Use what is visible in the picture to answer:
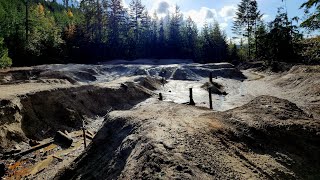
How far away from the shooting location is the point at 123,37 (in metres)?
83.6

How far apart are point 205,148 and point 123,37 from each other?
261ft

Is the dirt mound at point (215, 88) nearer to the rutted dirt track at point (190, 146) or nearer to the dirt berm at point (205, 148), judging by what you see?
the rutted dirt track at point (190, 146)

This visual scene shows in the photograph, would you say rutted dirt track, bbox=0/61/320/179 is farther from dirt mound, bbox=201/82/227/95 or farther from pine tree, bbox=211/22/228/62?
pine tree, bbox=211/22/228/62

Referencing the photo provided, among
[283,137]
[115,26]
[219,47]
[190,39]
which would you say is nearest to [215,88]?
[283,137]

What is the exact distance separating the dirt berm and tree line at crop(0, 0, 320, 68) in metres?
38.0

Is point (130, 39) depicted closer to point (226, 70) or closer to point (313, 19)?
point (226, 70)

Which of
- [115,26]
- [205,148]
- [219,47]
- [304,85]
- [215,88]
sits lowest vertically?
[215,88]

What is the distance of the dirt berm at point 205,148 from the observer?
6.31m

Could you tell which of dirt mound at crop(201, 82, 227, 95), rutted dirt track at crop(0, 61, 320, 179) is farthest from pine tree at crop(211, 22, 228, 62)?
rutted dirt track at crop(0, 61, 320, 179)

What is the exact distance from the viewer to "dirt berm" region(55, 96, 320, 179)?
20.7 ft

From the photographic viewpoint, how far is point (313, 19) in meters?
17.1

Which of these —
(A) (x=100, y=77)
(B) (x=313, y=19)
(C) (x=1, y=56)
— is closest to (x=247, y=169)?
(B) (x=313, y=19)

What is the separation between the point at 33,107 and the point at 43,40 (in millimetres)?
43210

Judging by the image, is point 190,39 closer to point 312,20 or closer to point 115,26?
point 115,26
